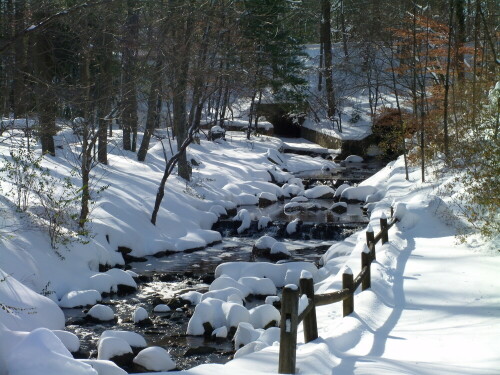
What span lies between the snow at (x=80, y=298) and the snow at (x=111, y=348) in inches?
122

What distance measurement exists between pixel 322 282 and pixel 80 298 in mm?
4736

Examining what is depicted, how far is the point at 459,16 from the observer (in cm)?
2467

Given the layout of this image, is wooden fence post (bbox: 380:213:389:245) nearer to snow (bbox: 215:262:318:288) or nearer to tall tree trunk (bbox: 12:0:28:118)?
snow (bbox: 215:262:318:288)

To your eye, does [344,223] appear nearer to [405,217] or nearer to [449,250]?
[405,217]

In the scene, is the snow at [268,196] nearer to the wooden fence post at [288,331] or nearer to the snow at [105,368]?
the snow at [105,368]

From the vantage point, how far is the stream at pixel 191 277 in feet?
33.1

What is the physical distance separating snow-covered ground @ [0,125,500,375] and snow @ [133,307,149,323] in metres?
1.28

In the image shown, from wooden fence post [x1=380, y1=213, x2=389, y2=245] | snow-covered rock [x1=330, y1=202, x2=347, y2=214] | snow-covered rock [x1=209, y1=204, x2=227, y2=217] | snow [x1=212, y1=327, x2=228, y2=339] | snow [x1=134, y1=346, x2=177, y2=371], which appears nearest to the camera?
snow [x1=134, y1=346, x2=177, y2=371]

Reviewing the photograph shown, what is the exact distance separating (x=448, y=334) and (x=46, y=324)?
6391mm

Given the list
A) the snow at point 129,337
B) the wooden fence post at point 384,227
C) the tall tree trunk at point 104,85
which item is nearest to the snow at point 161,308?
the snow at point 129,337

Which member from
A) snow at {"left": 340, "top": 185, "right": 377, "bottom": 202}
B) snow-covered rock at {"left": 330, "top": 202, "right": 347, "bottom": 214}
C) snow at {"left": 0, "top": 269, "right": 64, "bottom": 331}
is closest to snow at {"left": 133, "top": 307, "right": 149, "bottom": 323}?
snow at {"left": 0, "top": 269, "right": 64, "bottom": 331}

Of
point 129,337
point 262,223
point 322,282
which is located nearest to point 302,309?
point 129,337

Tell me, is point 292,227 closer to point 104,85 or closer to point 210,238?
point 210,238

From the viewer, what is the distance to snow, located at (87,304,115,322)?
37.0 feet
